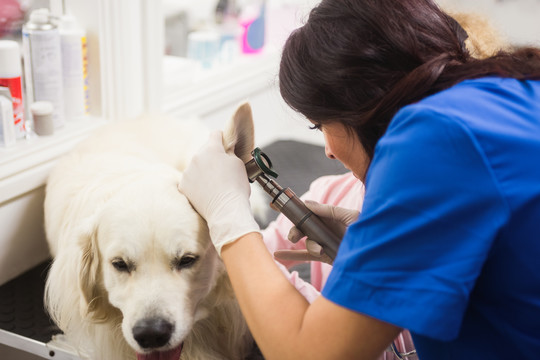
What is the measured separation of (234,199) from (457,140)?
Result: 0.39 metres

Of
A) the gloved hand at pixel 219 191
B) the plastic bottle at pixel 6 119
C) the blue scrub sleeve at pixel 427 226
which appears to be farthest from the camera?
the plastic bottle at pixel 6 119

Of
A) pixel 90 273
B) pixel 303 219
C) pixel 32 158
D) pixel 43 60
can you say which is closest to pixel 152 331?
Answer: pixel 90 273

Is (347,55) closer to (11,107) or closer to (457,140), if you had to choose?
(457,140)

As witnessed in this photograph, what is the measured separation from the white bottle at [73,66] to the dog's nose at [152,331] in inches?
29.7

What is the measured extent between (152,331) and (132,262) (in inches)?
4.8

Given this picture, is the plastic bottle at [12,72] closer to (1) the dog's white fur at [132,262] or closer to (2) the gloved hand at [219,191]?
(1) the dog's white fur at [132,262]

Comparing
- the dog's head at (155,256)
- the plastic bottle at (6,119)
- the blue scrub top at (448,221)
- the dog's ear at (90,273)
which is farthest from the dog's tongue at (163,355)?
the plastic bottle at (6,119)

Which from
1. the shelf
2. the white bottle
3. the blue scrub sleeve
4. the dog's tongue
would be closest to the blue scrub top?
the blue scrub sleeve

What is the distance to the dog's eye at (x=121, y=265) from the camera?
0.98 m

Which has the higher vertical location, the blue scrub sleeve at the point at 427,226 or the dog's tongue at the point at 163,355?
the blue scrub sleeve at the point at 427,226

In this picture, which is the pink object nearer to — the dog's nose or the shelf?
the dog's nose

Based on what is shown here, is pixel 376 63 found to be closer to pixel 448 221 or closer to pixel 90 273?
pixel 448 221

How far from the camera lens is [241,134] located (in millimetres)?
987

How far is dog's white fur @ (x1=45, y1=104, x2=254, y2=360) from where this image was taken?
0.95m
